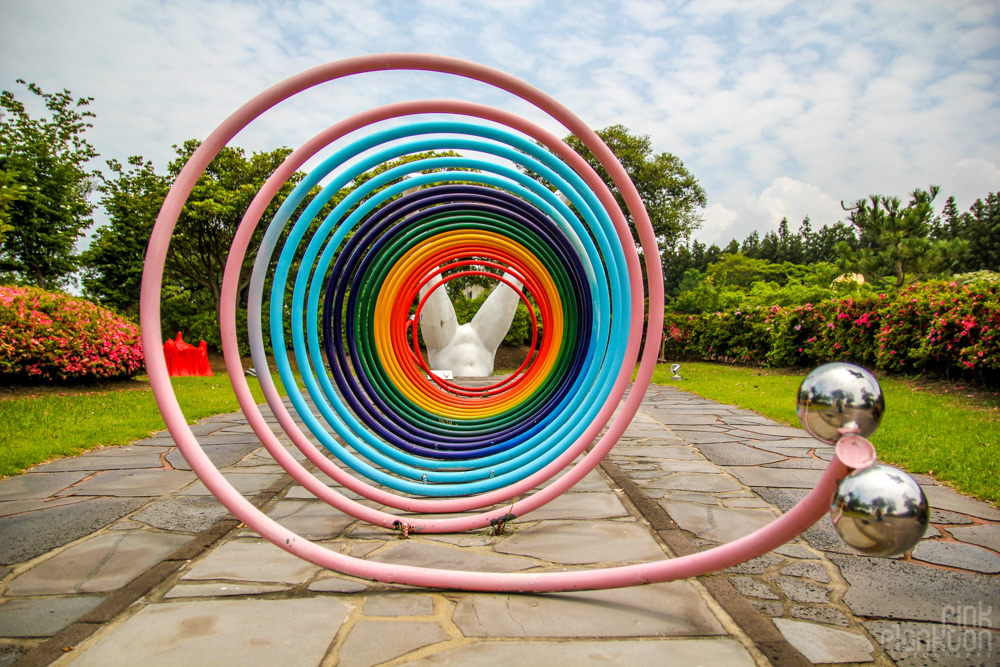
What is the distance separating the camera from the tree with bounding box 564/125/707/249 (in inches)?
904

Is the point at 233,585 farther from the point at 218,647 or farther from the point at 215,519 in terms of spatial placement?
the point at 215,519

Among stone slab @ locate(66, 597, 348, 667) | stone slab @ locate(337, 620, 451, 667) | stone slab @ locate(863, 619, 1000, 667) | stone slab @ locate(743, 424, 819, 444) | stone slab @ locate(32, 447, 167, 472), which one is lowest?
stone slab @ locate(32, 447, 167, 472)

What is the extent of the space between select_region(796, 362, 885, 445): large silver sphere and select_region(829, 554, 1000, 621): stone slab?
3.16ft

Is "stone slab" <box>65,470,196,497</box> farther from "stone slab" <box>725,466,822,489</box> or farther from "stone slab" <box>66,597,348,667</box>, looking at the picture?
"stone slab" <box>725,466,822,489</box>

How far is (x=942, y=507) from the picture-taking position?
280 cm

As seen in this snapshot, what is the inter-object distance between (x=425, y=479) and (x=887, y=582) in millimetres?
1913

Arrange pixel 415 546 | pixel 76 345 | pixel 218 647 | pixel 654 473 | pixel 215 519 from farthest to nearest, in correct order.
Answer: pixel 76 345, pixel 654 473, pixel 215 519, pixel 415 546, pixel 218 647

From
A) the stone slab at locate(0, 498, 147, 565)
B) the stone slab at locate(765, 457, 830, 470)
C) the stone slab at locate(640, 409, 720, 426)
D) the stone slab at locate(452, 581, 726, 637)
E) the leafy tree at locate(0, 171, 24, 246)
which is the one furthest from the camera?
the leafy tree at locate(0, 171, 24, 246)

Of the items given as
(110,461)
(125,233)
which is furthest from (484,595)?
(125,233)

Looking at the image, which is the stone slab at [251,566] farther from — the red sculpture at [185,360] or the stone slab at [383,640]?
the red sculpture at [185,360]

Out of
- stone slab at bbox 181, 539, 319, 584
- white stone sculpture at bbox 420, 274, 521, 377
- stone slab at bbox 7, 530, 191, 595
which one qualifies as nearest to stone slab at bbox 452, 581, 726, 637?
stone slab at bbox 181, 539, 319, 584

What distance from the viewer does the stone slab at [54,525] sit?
230 centimetres

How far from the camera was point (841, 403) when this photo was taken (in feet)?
3.74

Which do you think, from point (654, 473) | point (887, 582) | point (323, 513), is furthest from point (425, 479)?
point (887, 582)
